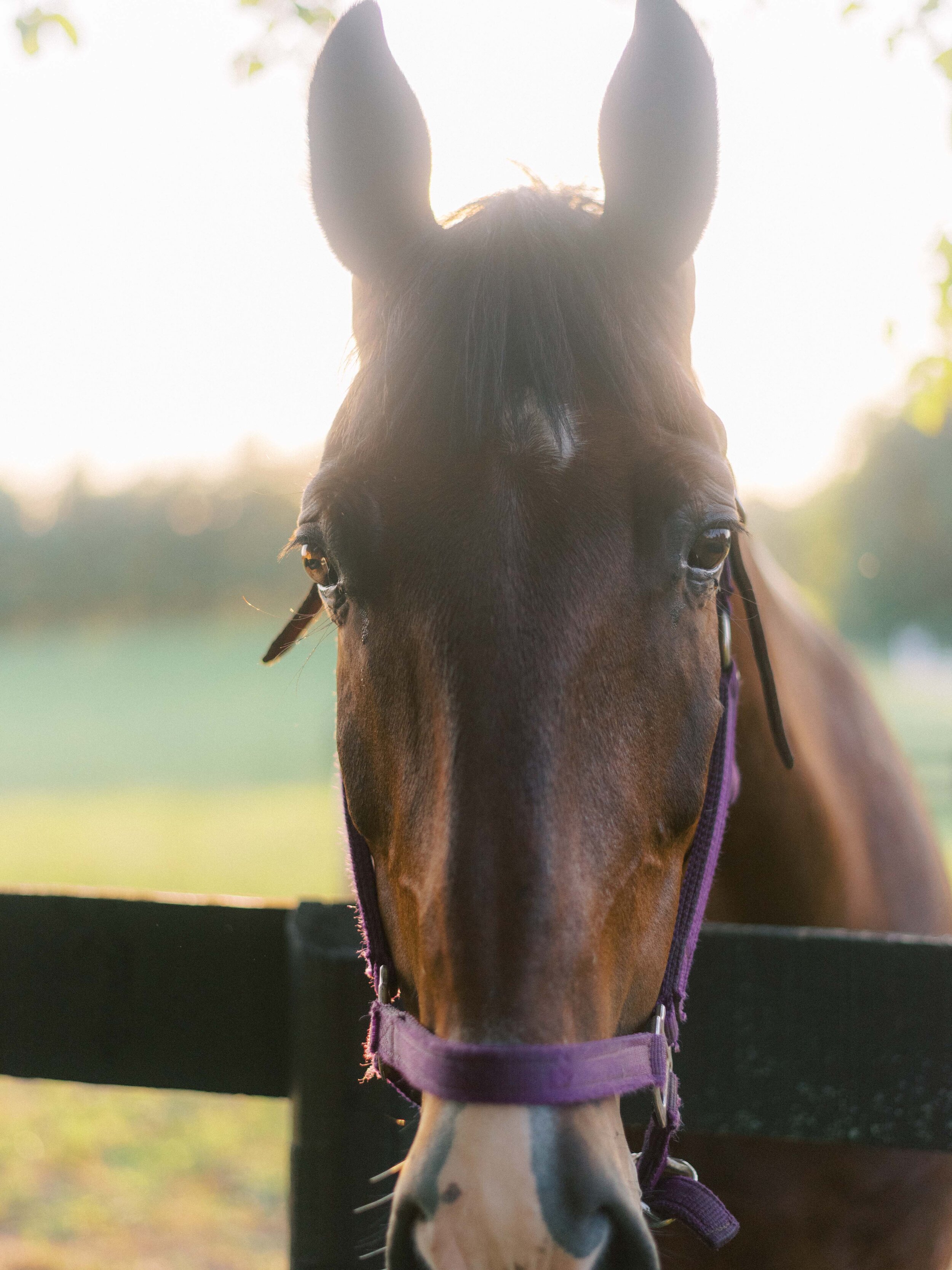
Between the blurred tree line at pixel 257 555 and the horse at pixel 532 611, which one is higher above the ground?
the horse at pixel 532 611

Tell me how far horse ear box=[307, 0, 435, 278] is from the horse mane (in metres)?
0.17

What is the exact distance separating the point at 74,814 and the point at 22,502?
24.1m

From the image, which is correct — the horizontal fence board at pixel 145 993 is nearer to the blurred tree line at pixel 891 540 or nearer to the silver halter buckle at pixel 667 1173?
the silver halter buckle at pixel 667 1173

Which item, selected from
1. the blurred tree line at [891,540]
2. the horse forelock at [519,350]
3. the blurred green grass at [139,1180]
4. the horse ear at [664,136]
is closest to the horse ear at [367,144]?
the horse forelock at [519,350]

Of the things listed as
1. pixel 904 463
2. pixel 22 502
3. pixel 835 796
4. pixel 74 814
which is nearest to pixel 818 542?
pixel 904 463

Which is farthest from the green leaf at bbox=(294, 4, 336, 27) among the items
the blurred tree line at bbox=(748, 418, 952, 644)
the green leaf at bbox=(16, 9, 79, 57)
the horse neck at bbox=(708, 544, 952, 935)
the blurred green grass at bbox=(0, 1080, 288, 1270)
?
the blurred tree line at bbox=(748, 418, 952, 644)

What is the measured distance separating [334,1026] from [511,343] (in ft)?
3.72

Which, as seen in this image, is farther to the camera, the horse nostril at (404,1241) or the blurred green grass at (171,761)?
the blurred green grass at (171,761)

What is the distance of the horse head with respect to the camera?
1098 millimetres

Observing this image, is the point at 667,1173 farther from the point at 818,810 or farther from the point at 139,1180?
the point at 139,1180

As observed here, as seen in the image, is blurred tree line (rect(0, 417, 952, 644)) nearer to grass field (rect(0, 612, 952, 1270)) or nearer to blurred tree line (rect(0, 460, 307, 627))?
blurred tree line (rect(0, 460, 307, 627))

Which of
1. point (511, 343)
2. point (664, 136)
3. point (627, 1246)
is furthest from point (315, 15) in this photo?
point (627, 1246)

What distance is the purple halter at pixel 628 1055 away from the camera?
1075 mm

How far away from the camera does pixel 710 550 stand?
4.61 feet
